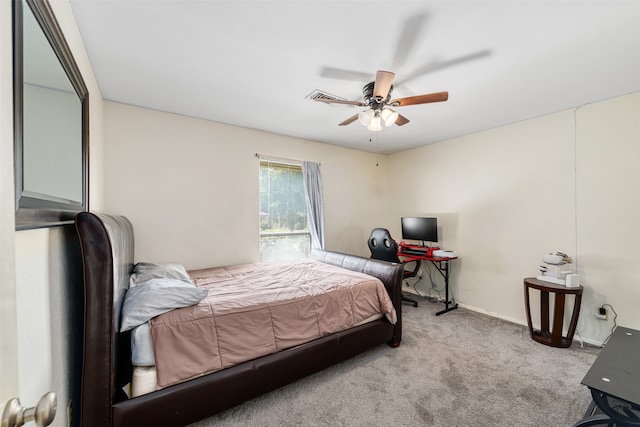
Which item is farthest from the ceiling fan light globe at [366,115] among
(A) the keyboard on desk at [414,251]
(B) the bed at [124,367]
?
(A) the keyboard on desk at [414,251]

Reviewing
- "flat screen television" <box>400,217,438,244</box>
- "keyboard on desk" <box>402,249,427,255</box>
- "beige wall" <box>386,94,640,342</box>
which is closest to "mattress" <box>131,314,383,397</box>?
"keyboard on desk" <box>402,249,427,255</box>

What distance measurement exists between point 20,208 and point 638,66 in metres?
3.68

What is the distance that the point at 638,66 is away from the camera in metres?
1.98

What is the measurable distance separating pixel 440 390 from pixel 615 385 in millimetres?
989

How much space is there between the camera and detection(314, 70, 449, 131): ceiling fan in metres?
1.88

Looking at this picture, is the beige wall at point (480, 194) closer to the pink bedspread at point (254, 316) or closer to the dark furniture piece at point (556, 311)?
the dark furniture piece at point (556, 311)

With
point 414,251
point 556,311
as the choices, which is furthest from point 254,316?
point 556,311

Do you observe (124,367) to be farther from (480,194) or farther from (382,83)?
(480,194)

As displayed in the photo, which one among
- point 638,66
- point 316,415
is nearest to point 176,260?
point 316,415

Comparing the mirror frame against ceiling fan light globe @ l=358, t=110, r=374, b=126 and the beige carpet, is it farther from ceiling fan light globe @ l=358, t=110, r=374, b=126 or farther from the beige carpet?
ceiling fan light globe @ l=358, t=110, r=374, b=126

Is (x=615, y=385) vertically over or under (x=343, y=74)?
under

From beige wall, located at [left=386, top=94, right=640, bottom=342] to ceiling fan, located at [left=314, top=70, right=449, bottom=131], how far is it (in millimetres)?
1792

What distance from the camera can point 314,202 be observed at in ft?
12.8

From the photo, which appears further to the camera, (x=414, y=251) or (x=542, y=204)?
(x=414, y=251)
